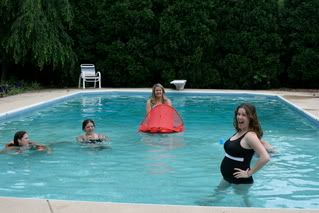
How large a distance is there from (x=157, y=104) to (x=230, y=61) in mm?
10314

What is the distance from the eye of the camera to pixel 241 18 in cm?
2022

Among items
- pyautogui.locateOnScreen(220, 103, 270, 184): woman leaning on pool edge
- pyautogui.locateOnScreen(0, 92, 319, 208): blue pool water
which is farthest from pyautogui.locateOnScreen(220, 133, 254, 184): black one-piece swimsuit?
pyautogui.locateOnScreen(0, 92, 319, 208): blue pool water

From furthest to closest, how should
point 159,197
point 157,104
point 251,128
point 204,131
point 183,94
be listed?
1. point 183,94
2. point 204,131
3. point 157,104
4. point 159,197
5. point 251,128

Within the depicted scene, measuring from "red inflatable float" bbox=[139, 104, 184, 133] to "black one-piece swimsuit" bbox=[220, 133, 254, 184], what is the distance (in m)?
4.90

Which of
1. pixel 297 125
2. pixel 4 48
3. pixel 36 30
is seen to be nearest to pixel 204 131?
pixel 297 125

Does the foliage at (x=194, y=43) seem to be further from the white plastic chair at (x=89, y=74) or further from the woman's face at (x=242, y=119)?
the woman's face at (x=242, y=119)

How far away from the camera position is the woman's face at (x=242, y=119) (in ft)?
15.7

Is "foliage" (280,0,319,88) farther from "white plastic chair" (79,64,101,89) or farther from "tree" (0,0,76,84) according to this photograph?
"tree" (0,0,76,84)

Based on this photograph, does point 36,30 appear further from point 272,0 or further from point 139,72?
point 272,0

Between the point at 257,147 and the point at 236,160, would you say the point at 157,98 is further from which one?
the point at 257,147

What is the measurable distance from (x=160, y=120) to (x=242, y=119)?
5271 millimetres

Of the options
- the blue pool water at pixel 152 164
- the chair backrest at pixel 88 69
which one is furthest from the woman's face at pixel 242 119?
the chair backrest at pixel 88 69

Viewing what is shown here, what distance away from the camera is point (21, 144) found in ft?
26.9

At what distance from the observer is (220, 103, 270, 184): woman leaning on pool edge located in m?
4.70
